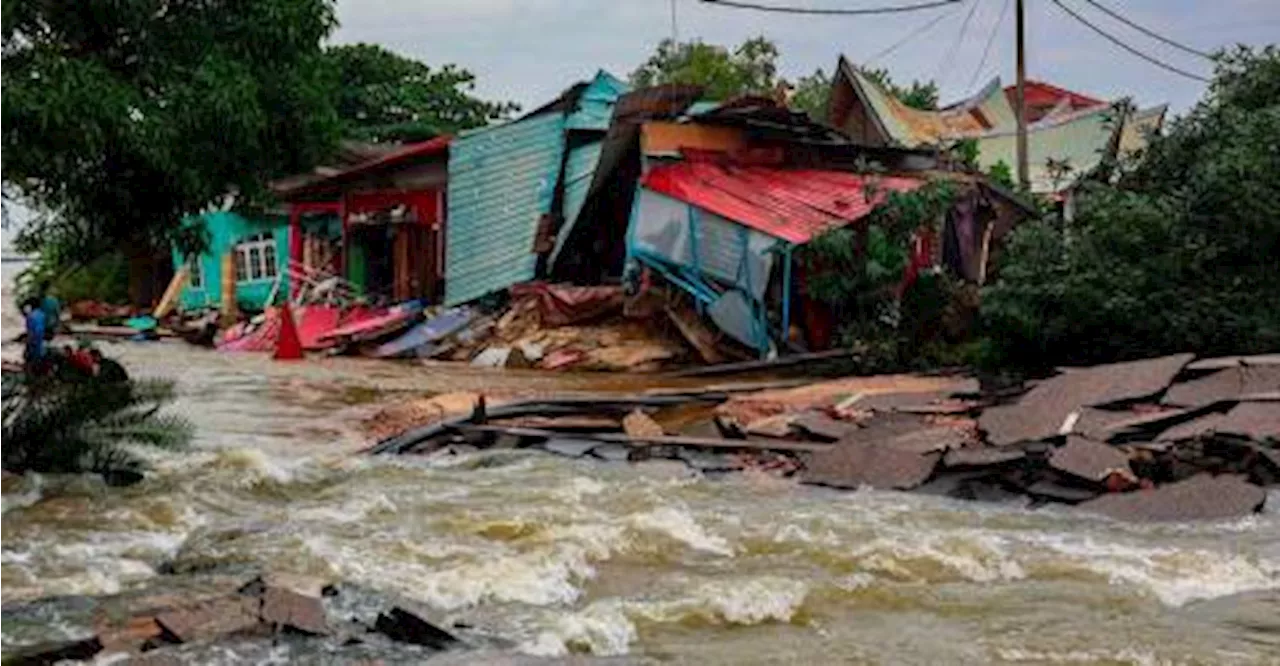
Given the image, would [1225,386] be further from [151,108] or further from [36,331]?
[36,331]

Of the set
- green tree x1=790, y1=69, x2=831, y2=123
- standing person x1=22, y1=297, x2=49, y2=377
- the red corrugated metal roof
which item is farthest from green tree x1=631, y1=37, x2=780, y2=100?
standing person x1=22, y1=297, x2=49, y2=377

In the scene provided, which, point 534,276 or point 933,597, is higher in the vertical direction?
point 534,276

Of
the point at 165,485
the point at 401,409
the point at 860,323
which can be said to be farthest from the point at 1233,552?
the point at 860,323

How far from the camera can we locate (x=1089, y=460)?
10453mm

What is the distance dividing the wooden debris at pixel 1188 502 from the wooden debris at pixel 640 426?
4.40m

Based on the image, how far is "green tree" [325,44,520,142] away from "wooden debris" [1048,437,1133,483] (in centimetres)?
3469

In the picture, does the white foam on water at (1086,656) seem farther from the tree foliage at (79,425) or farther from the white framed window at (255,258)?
the white framed window at (255,258)

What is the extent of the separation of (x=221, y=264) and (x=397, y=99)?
11.1 m

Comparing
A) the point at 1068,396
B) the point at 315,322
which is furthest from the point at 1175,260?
the point at 315,322

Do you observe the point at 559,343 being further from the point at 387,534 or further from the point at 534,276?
the point at 387,534

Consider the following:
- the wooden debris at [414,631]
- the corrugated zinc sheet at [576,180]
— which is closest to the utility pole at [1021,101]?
the corrugated zinc sheet at [576,180]

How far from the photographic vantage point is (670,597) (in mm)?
7250

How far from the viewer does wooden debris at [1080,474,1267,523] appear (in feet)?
31.4

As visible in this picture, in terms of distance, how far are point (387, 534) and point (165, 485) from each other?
2.95 meters
